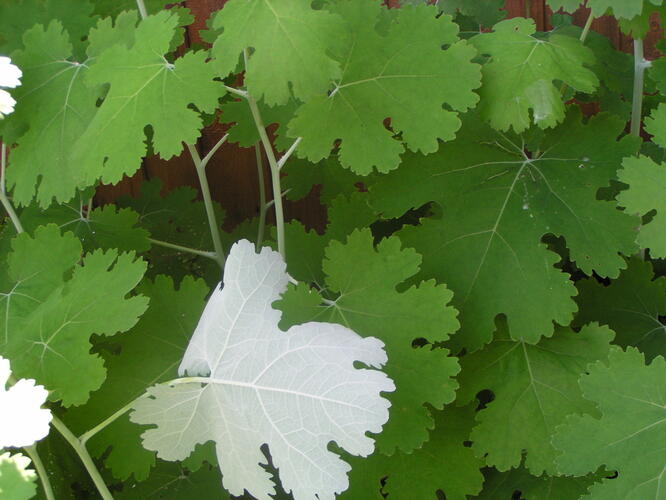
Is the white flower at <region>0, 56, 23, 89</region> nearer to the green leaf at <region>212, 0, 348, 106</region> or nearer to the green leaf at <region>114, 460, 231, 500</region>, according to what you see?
the green leaf at <region>212, 0, 348, 106</region>

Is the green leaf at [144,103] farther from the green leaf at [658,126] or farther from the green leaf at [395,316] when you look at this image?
the green leaf at [658,126]

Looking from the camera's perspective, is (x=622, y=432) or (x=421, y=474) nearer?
(x=622, y=432)

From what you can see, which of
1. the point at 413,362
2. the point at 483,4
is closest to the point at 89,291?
the point at 413,362

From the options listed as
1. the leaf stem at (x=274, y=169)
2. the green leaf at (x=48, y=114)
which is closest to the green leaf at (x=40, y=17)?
the green leaf at (x=48, y=114)

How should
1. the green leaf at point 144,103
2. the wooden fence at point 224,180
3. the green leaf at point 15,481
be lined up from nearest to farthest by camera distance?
1. the green leaf at point 15,481
2. the green leaf at point 144,103
3. the wooden fence at point 224,180

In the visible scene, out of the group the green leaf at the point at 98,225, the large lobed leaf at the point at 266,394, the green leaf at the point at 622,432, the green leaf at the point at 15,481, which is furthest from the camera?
the green leaf at the point at 98,225

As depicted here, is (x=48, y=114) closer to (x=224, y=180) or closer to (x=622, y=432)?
(x=224, y=180)

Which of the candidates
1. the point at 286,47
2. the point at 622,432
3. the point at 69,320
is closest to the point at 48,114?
the point at 69,320
